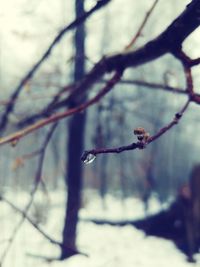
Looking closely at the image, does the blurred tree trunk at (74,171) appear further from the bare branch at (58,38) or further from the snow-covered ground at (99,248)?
the bare branch at (58,38)

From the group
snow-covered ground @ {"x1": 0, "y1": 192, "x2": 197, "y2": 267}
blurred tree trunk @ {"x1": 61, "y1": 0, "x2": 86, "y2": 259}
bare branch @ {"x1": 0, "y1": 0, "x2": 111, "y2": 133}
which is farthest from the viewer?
blurred tree trunk @ {"x1": 61, "y1": 0, "x2": 86, "y2": 259}

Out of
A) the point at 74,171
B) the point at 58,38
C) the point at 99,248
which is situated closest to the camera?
the point at 58,38

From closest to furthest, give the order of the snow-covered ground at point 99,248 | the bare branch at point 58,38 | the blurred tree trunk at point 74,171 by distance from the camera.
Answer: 1. the bare branch at point 58,38
2. the snow-covered ground at point 99,248
3. the blurred tree trunk at point 74,171

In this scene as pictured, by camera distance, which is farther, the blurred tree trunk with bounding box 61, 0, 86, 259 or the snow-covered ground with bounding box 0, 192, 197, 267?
the blurred tree trunk with bounding box 61, 0, 86, 259

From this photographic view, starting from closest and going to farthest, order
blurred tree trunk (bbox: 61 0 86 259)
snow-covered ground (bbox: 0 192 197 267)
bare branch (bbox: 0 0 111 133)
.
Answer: bare branch (bbox: 0 0 111 133)
snow-covered ground (bbox: 0 192 197 267)
blurred tree trunk (bbox: 61 0 86 259)

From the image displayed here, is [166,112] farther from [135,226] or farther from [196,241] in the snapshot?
[196,241]

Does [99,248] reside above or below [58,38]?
below

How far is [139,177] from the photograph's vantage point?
15438 mm

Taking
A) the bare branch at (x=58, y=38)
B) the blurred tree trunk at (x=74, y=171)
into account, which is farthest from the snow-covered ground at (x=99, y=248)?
the bare branch at (x=58, y=38)

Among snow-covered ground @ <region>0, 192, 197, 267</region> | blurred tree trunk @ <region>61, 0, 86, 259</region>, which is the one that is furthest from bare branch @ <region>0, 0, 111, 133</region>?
blurred tree trunk @ <region>61, 0, 86, 259</region>

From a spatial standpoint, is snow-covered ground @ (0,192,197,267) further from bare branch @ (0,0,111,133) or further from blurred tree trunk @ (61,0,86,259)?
bare branch @ (0,0,111,133)

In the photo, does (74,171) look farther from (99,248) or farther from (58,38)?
(58,38)

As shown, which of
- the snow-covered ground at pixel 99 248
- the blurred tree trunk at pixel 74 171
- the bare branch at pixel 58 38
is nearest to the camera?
the bare branch at pixel 58 38

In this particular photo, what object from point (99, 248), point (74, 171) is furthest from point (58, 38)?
point (99, 248)
